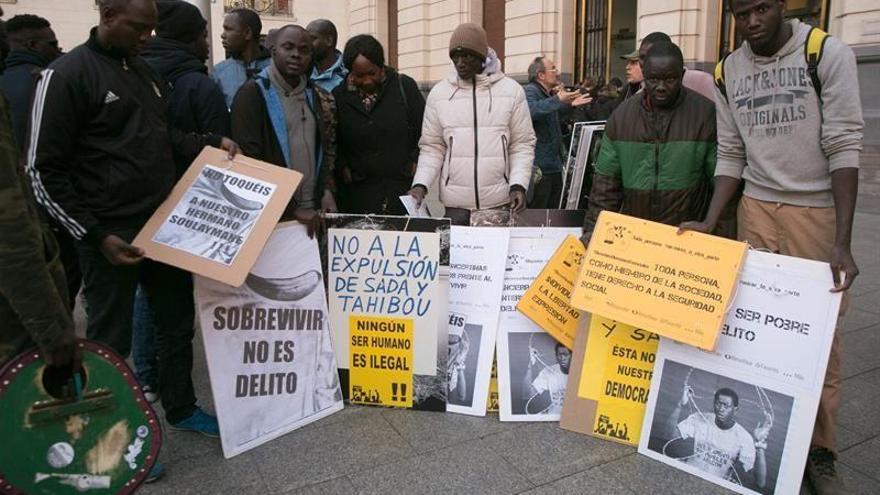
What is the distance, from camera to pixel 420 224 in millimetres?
3549

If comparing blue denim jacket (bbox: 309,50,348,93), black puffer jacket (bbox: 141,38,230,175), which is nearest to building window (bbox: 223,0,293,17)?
blue denim jacket (bbox: 309,50,348,93)

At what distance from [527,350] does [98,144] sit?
2.21 m

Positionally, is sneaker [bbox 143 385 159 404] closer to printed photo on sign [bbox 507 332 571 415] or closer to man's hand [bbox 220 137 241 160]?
man's hand [bbox 220 137 241 160]

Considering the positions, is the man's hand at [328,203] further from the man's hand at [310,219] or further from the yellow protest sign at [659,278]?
the yellow protest sign at [659,278]

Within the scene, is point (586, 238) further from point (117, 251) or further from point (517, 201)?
point (117, 251)

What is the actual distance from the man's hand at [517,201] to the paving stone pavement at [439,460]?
3.83ft

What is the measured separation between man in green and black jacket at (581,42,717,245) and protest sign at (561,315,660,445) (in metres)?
0.58

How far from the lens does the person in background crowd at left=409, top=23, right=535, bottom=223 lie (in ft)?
12.9

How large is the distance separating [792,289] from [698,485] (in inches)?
35.8

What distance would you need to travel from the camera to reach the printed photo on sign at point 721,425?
276 centimetres

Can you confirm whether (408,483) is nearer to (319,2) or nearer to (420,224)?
(420,224)

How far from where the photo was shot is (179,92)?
3.47m

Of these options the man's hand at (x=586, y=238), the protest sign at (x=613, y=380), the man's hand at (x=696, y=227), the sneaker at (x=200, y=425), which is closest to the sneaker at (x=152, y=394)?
the sneaker at (x=200, y=425)

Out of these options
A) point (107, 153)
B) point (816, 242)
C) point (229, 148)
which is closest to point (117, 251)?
point (107, 153)
